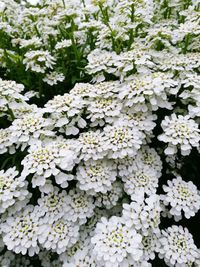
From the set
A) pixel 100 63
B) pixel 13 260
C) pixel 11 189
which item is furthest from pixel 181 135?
pixel 13 260

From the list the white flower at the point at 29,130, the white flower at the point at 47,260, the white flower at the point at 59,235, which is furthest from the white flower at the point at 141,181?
the white flower at the point at 47,260

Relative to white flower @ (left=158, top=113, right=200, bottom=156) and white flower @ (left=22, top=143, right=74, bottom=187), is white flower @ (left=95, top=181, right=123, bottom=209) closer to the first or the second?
white flower @ (left=22, top=143, right=74, bottom=187)

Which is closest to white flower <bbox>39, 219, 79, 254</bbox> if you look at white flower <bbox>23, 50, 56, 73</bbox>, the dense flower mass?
the dense flower mass

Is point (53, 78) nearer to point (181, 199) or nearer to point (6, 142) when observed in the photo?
point (6, 142)

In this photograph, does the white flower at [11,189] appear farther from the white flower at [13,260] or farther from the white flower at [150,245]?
the white flower at [150,245]

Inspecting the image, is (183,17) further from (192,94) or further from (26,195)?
(26,195)

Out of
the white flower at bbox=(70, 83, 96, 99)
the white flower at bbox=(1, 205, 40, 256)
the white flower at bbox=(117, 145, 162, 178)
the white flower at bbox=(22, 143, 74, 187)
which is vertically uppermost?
the white flower at bbox=(70, 83, 96, 99)
